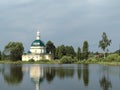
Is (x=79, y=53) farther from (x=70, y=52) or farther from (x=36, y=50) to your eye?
(x=36, y=50)

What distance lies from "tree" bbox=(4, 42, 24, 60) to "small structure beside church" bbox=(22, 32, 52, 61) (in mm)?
2167

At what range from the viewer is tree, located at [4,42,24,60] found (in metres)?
113

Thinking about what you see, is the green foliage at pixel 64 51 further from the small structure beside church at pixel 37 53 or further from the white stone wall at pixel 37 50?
the white stone wall at pixel 37 50

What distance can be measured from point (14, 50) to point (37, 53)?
8.82 meters

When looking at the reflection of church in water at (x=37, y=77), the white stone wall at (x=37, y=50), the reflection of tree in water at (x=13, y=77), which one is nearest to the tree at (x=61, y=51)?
the white stone wall at (x=37, y=50)

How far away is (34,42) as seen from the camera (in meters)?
116

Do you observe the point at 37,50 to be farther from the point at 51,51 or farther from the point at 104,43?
the point at 104,43

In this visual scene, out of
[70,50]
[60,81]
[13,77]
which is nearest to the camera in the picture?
[60,81]

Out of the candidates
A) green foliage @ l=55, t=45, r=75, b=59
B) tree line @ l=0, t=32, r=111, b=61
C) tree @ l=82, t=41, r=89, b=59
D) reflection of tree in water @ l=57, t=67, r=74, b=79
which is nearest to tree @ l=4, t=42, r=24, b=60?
tree line @ l=0, t=32, r=111, b=61

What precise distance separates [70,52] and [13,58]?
70.2 feet

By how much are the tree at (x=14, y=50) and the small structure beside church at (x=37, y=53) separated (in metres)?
2.17

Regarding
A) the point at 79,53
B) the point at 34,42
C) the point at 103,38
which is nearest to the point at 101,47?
the point at 103,38

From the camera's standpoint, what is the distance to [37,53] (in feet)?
379

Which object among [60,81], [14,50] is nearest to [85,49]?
[14,50]
